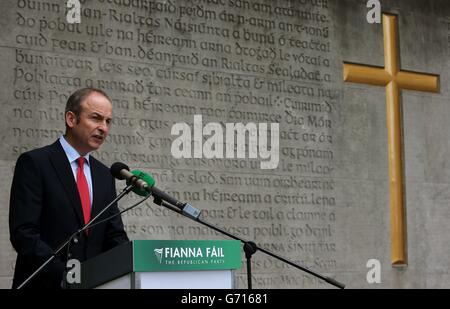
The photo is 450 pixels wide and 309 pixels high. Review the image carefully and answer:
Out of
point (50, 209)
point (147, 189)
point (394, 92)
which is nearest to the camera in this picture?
point (147, 189)

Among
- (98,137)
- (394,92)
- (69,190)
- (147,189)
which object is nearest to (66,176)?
(69,190)

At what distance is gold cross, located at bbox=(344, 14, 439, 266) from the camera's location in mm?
7816

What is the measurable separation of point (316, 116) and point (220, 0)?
4.25 feet

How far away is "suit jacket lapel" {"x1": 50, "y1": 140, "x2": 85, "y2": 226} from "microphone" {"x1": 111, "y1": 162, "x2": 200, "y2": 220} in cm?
44

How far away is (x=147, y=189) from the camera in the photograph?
324cm

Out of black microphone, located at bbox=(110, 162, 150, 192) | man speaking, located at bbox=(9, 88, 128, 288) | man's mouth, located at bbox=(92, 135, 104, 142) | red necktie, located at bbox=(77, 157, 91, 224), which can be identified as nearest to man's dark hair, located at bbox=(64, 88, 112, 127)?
man speaking, located at bbox=(9, 88, 128, 288)

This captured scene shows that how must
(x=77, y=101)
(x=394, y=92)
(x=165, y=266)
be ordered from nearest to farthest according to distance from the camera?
(x=165, y=266), (x=77, y=101), (x=394, y=92)

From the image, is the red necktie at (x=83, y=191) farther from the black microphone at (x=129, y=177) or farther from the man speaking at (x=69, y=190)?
the black microphone at (x=129, y=177)

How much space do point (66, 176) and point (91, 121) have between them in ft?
0.85

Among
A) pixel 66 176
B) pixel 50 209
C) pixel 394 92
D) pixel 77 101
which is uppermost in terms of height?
pixel 394 92

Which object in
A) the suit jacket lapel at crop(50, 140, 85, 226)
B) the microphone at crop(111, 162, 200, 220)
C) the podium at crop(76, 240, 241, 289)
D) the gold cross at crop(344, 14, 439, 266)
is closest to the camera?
the podium at crop(76, 240, 241, 289)

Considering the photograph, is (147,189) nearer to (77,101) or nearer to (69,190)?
(69,190)

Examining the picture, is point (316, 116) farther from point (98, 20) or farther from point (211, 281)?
point (211, 281)

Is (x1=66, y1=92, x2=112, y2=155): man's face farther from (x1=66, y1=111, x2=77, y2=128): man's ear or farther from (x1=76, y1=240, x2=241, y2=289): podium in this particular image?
(x1=76, y1=240, x2=241, y2=289): podium
